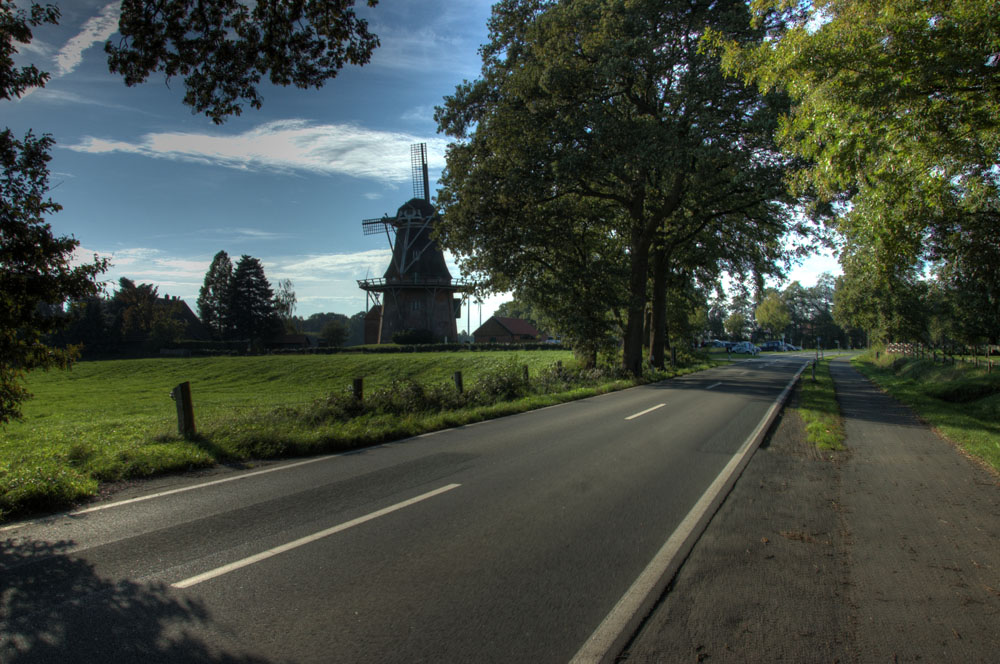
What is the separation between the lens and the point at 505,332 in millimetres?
85562

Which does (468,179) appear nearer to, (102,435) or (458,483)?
(102,435)

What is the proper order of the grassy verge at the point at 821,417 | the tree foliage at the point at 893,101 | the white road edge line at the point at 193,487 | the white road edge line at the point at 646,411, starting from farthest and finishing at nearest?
the white road edge line at the point at 646,411 < the grassy verge at the point at 821,417 < the tree foliage at the point at 893,101 < the white road edge line at the point at 193,487

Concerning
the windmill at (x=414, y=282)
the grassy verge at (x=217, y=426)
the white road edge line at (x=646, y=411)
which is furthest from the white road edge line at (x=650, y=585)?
the windmill at (x=414, y=282)

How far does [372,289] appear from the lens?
58.1 meters

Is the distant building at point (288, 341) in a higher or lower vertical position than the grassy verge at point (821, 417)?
higher

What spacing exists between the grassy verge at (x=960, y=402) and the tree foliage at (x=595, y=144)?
8048 mm

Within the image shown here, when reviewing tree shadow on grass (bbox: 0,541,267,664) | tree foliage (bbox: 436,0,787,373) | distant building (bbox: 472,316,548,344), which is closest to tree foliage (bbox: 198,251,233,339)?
distant building (bbox: 472,316,548,344)

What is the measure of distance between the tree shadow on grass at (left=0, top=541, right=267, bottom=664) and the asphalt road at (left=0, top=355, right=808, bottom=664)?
1 cm

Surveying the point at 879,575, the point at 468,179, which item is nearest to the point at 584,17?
the point at 468,179

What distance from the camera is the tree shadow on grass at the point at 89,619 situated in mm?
2945

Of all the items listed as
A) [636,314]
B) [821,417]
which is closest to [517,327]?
[636,314]

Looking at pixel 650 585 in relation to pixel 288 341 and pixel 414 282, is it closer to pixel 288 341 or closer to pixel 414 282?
pixel 414 282

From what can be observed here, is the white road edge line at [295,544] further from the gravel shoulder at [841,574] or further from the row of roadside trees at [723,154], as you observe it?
the row of roadside trees at [723,154]

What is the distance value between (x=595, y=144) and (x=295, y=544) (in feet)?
Answer: 57.4
